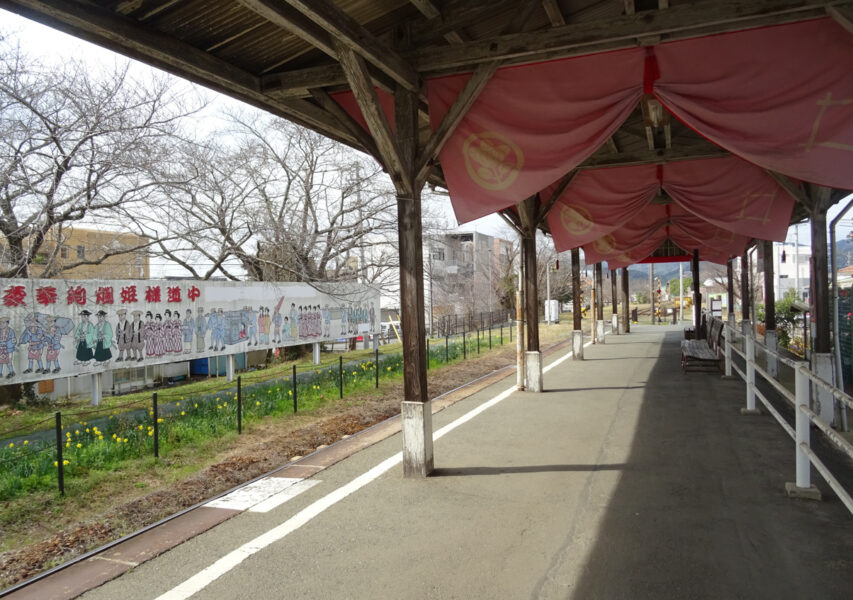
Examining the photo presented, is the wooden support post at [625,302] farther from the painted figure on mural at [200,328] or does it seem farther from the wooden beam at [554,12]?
the wooden beam at [554,12]

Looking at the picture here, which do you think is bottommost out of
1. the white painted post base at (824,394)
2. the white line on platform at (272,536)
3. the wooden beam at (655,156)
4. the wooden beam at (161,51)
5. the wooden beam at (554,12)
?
the white line on platform at (272,536)

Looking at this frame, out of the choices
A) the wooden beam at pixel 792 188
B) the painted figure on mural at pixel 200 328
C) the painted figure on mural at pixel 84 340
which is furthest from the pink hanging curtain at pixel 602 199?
the painted figure on mural at pixel 84 340

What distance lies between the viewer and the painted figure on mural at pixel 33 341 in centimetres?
818

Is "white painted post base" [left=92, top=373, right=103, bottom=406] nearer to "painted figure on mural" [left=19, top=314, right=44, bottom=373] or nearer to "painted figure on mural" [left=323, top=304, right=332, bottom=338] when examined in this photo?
"painted figure on mural" [left=19, top=314, right=44, bottom=373]

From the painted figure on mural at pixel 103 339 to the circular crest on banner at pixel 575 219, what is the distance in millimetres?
8036

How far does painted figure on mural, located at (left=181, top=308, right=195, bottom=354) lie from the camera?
34.7 feet

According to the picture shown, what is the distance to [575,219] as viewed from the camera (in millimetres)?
9875

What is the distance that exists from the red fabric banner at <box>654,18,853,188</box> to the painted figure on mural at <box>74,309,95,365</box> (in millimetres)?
8813

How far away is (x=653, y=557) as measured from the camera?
3.78 m

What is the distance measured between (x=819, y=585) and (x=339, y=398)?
7.83m

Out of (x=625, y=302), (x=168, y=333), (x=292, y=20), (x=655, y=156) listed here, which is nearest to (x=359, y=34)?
(x=292, y=20)

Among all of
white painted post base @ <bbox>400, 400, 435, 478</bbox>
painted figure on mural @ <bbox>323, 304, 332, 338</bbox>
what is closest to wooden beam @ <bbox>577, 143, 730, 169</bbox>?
white painted post base @ <bbox>400, 400, 435, 478</bbox>

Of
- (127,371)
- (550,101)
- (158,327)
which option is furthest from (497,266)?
(550,101)

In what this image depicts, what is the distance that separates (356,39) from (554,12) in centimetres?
198
